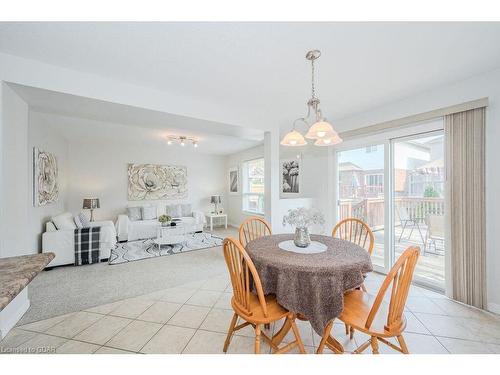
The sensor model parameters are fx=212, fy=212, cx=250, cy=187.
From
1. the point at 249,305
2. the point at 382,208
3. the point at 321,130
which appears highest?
the point at 321,130

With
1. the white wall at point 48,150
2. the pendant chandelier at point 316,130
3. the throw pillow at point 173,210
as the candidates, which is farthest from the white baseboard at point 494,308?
the throw pillow at point 173,210

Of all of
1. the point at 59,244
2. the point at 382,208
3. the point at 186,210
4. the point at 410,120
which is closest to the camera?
the point at 410,120

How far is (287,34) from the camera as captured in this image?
1614 millimetres

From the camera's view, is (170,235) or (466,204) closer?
(466,204)

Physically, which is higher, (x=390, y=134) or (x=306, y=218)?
(x=390, y=134)

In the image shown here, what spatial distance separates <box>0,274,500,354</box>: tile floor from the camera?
166 centimetres

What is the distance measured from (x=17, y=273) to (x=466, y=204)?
365cm

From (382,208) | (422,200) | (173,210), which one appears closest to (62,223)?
(173,210)

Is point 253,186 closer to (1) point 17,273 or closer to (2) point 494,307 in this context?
(2) point 494,307

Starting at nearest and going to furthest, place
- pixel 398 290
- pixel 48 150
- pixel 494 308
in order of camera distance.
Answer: pixel 398 290
pixel 494 308
pixel 48 150

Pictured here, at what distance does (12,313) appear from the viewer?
1.97 metres
